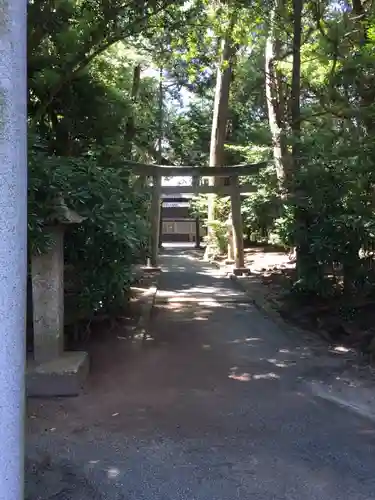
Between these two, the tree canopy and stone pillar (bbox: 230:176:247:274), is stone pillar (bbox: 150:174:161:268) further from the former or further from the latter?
the tree canopy

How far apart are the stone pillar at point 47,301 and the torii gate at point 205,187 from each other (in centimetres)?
881

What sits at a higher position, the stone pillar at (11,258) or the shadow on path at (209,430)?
the stone pillar at (11,258)

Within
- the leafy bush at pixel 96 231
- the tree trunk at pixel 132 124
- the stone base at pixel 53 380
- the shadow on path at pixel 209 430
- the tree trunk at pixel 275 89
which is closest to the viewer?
the shadow on path at pixel 209 430

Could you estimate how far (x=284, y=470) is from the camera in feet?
12.5

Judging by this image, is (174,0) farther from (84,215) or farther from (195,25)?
(84,215)

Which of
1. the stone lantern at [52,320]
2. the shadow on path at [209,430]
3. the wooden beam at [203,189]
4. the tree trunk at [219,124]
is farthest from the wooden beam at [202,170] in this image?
the stone lantern at [52,320]

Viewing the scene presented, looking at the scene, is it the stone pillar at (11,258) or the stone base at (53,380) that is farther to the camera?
the stone base at (53,380)

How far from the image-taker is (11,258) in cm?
223

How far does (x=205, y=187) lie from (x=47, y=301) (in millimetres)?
10631

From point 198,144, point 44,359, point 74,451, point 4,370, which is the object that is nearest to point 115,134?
point 44,359

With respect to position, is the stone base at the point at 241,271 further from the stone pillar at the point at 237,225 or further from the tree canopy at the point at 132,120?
the tree canopy at the point at 132,120

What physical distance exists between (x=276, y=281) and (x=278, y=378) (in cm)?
698

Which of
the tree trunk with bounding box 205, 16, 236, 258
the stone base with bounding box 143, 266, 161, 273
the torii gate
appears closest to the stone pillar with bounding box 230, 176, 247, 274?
the torii gate

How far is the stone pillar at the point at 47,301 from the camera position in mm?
5793
